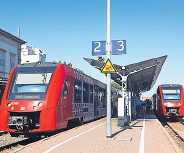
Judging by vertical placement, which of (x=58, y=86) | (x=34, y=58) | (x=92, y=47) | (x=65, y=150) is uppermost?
(x=34, y=58)

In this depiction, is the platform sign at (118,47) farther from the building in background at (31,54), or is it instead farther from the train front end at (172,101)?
the building in background at (31,54)

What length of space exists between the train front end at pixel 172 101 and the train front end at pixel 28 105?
17419mm

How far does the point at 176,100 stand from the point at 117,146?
21.2 metres

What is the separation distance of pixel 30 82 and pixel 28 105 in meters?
1.28

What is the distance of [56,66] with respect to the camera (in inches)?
755

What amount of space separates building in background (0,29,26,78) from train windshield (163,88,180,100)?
1499 cm

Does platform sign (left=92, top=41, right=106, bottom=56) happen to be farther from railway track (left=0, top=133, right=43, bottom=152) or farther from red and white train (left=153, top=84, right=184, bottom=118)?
red and white train (left=153, top=84, right=184, bottom=118)

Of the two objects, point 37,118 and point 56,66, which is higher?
point 56,66

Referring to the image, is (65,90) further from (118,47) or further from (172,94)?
(172,94)

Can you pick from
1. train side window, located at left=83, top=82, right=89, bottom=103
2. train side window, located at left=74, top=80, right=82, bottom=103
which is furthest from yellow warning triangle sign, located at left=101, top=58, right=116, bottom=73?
train side window, located at left=83, top=82, right=89, bottom=103

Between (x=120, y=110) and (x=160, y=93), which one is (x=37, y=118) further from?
(x=160, y=93)

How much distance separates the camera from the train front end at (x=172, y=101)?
113 feet

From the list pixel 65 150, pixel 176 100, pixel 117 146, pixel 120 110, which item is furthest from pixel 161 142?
pixel 176 100

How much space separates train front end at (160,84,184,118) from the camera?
34375 mm
